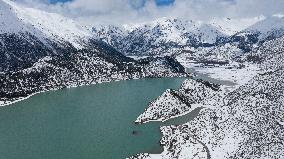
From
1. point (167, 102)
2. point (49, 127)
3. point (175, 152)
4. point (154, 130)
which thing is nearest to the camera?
point (175, 152)

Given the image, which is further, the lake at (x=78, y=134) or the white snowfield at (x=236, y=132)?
the lake at (x=78, y=134)

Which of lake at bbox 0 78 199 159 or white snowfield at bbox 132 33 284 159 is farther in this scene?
lake at bbox 0 78 199 159

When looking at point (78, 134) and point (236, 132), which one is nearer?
point (236, 132)

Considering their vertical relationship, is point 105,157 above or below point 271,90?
below

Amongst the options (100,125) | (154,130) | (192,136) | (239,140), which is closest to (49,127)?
(100,125)

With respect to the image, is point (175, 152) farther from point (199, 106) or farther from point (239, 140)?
point (199, 106)

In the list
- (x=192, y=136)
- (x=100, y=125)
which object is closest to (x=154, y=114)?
(x=100, y=125)

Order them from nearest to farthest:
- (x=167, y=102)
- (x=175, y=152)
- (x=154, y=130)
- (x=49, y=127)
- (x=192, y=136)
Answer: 1. (x=175, y=152)
2. (x=192, y=136)
3. (x=154, y=130)
4. (x=49, y=127)
5. (x=167, y=102)

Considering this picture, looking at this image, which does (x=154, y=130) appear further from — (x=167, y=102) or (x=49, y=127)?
(x=49, y=127)

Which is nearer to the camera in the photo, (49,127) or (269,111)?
(269,111)
